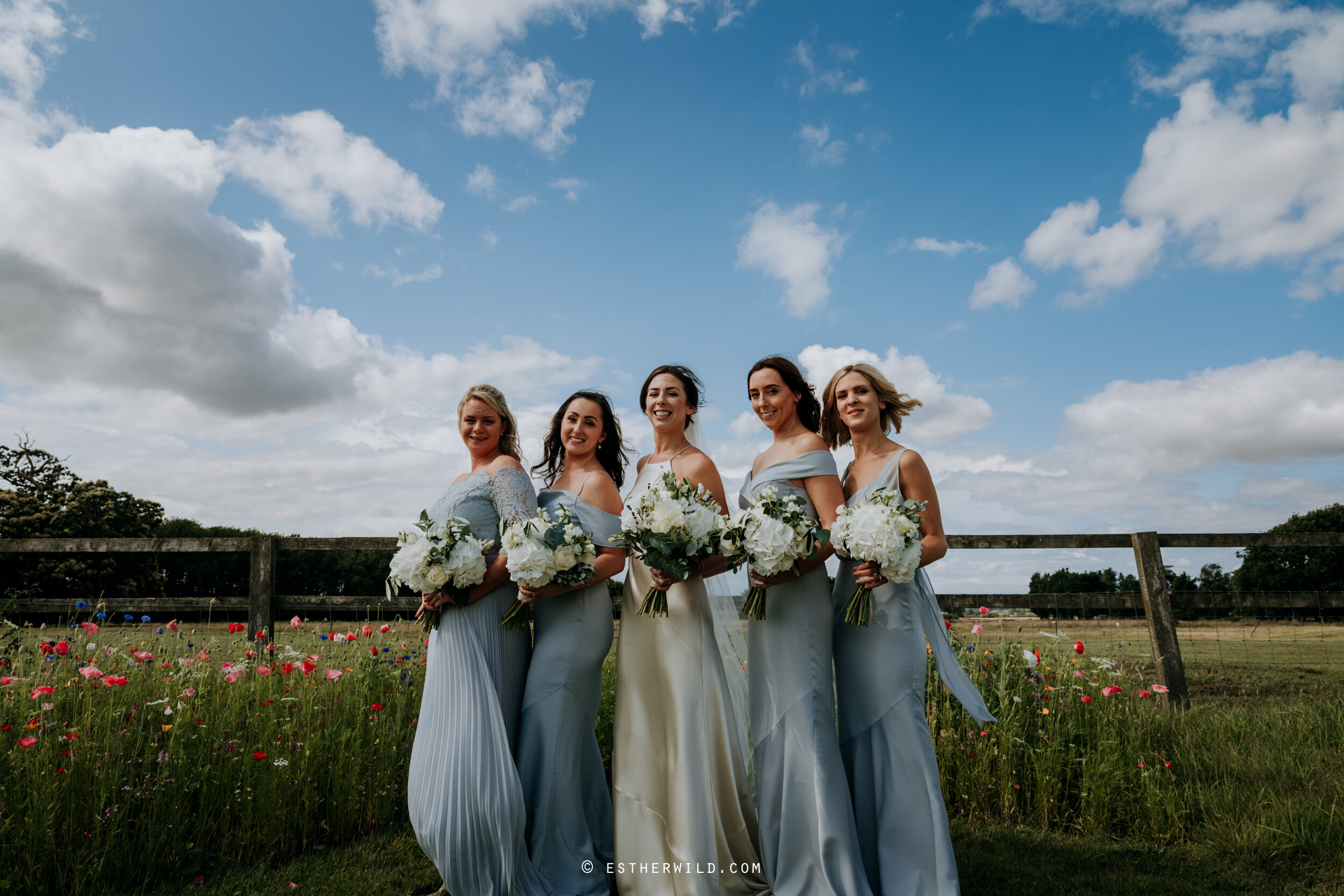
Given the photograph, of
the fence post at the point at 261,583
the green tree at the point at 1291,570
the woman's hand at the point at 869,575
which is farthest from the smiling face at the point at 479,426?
the green tree at the point at 1291,570

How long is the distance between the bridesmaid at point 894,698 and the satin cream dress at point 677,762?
656 mm

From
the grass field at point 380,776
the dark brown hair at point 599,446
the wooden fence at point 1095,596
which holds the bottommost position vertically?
the grass field at point 380,776

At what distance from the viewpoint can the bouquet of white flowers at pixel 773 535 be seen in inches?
133

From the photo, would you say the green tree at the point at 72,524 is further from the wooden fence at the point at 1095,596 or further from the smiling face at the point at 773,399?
the smiling face at the point at 773,399

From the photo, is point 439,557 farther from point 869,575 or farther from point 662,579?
point 869,575

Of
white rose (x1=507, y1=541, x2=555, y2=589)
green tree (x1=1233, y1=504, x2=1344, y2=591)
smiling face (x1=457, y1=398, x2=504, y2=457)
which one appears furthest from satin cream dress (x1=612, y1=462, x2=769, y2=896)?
green tree (x1=1233, y1=504, x2=1344, y2=591)

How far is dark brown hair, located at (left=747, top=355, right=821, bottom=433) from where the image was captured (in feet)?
13.4

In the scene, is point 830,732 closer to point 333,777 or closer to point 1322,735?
point 333,777

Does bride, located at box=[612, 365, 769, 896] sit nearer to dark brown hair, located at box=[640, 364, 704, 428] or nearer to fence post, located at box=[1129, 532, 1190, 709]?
dark brown hair, located at box=[640, 364, 704, 428]

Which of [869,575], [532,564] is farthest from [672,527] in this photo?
[869,575]

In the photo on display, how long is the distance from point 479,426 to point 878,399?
Result: 2382 millimetres

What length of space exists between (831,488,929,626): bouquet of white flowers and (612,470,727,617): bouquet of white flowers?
2.02 ft


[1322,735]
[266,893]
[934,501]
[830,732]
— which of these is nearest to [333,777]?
[266,893]

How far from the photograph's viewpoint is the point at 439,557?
3660mm
